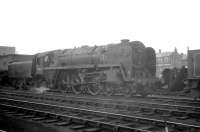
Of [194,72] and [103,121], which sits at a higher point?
[194,72]

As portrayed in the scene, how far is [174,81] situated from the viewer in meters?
19.0

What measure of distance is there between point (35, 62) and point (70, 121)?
14.3 meters

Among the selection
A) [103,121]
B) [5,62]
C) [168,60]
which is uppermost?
[168,60]

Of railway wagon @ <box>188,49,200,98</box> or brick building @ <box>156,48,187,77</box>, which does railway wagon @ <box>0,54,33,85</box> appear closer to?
railway wagon @ <box>188,49,200,98</box>

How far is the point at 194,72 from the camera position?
1274 cm

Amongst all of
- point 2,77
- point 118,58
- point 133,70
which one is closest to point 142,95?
point 133,70

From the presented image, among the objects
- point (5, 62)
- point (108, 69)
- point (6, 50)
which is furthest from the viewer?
point (6, 50)

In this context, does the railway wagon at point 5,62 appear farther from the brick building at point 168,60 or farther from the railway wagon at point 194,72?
the brick building at point 168,60

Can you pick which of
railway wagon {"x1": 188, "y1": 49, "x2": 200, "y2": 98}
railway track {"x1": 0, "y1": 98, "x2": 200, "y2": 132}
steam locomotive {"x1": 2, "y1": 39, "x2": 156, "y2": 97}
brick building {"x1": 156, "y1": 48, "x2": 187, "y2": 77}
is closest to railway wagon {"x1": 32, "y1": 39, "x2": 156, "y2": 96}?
steam locomotive {"x1": 2, "y1": 39, "x2": 156, "y2": 97}

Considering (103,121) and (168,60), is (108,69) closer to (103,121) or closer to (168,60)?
(103,121)

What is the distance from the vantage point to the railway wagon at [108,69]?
14328 mm

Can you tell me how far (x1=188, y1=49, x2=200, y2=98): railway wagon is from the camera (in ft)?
39.7

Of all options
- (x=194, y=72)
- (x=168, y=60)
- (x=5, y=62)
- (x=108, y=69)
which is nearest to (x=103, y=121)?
(x=194, y=72)

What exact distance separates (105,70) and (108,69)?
20cm
